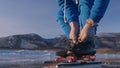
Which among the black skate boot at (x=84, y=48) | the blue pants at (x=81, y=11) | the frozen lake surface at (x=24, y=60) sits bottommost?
the frozen lake surface at (x=24, y=60)

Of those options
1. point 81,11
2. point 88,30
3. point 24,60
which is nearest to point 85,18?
point 81,11

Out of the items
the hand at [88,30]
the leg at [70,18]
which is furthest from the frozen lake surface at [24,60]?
the hand at [88,30]

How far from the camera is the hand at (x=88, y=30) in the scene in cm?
557

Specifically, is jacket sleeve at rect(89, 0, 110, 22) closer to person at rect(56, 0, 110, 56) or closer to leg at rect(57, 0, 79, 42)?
person at rect(56, 0, 110, 56)

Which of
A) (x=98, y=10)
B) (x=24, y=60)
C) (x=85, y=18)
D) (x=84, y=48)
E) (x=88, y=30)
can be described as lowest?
(x=24, y=60)

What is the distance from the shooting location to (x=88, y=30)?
5598 millimetres

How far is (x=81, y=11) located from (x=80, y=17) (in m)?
0.09

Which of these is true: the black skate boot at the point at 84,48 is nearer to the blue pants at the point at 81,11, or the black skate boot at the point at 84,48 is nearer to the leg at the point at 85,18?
the leg at the point at 85,18

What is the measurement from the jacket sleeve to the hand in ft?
0.23

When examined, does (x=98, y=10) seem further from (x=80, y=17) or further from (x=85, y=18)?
(x=80, y=17)

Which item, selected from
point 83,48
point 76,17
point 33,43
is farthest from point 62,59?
point 33,43

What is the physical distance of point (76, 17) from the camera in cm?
600

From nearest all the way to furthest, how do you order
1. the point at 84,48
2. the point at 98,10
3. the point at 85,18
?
1. the point at 98,10
2. the point at 84,48
3. the point at 85,18

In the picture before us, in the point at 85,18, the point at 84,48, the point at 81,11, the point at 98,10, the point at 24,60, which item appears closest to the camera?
the point at 98,10
